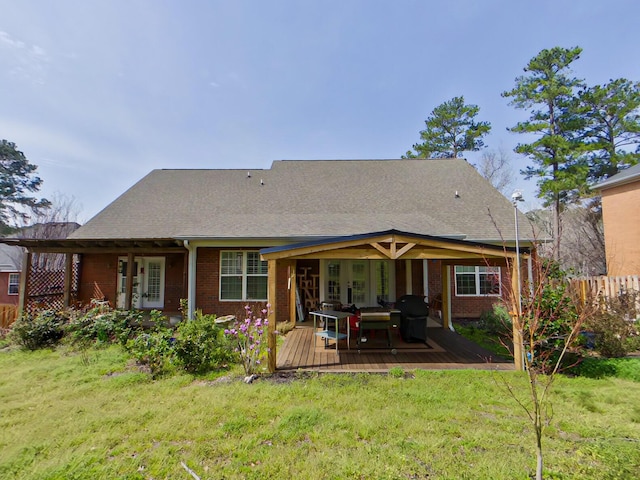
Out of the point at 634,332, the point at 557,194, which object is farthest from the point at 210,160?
the point at 557,194

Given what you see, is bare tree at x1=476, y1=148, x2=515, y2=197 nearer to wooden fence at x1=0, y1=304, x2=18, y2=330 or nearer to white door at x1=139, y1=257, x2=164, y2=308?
white door at x1=139, y1=257, x2=164, y2=308

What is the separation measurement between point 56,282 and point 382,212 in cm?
1256

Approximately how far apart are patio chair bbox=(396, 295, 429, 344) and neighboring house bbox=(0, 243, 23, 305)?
21.6 metres

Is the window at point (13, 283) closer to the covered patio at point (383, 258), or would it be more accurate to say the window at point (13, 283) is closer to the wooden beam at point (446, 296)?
the covered patio at point (383, 258)

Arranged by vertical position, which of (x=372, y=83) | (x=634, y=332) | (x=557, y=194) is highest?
(x=372, y=83)

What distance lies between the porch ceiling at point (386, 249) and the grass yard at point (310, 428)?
221 cm

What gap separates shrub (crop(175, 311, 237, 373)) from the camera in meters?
5.82

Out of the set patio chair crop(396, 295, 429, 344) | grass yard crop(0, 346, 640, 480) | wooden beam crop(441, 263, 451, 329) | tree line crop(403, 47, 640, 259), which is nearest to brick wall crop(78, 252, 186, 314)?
grass yard crop(0, 346, 640, 480)

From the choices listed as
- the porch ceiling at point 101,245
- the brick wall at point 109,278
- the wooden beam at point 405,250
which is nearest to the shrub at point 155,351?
the porch ceiling at point 101,245

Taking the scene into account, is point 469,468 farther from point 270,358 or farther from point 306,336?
point 306,336

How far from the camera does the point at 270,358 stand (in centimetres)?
564

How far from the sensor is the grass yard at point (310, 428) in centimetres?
301

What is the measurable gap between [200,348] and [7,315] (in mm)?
7880

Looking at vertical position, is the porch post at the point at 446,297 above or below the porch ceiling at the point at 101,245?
below
